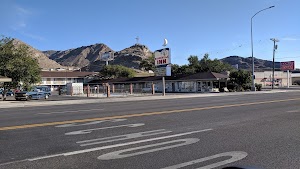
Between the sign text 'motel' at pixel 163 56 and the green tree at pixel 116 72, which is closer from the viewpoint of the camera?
the sign text 'motel' at pixel 163 56

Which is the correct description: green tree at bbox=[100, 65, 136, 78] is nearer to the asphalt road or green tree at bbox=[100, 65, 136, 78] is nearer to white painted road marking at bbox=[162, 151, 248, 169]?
the asphalt road

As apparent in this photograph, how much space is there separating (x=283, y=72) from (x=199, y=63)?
28917 mm

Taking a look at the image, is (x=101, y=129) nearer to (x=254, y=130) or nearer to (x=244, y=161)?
(x=254, y=130)

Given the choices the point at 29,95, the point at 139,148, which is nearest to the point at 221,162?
the point at 139,148

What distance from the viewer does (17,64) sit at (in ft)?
119

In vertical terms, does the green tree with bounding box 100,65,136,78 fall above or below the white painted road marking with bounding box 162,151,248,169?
above

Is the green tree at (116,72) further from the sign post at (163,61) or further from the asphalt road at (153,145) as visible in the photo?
the asphalt road at (153,145)

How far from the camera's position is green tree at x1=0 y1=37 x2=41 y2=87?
36094mm

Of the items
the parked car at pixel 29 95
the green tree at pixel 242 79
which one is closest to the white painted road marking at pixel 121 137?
the parked car at pixel 29 95

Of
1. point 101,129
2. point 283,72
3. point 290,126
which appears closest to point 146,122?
point 101,129

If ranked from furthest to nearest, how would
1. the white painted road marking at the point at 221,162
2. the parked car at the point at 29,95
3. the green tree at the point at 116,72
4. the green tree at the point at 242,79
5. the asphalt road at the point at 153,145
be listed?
1. the green tree at the point at 116,72
2. the green tree at the point at 242,79
3. the parked car at the point at 29,95
4. the asphalt road at the point at 153,145
5. the white painted road marking at the point at 221,162

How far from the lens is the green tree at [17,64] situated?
3609cm

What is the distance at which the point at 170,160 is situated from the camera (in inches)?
259

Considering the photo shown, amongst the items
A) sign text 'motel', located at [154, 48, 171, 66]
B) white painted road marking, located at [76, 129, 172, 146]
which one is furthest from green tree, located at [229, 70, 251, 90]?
white painted road marking, located at [76, 129, 172, 146]
